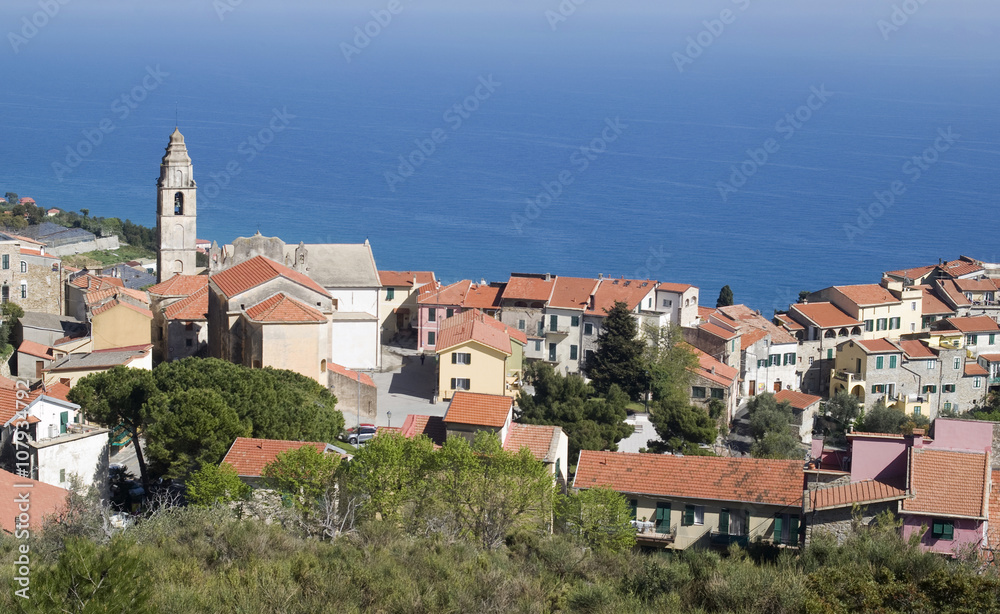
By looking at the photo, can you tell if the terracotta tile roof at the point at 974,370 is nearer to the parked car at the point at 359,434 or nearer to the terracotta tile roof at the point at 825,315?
the terracotta tile roof at the point at 825,315

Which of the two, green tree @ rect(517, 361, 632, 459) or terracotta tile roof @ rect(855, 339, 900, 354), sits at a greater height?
terracotta tile roof @ rect(855, 339, 900, 354)

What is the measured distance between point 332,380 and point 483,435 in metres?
11.9

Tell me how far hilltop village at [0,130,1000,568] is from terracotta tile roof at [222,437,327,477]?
0.15 ft

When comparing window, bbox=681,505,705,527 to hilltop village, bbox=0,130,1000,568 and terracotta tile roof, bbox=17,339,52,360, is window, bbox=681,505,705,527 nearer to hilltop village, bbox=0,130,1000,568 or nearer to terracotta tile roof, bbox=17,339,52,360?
hilltop village, bbox=0,130,1000,568

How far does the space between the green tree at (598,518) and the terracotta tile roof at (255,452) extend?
14.6 ft

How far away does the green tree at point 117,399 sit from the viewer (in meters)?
24.3

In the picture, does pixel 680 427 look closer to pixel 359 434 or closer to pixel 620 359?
pixel 620 359

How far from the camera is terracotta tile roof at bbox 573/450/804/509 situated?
68.2 ft

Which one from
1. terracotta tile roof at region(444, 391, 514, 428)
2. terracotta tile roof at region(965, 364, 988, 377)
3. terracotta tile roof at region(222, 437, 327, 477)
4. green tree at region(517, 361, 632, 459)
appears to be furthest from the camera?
terracotta tile roof at region(965, 364, 988, 377)

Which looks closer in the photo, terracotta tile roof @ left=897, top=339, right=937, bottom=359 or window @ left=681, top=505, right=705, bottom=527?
window @ left=681, top=505, right=705, bottom=527

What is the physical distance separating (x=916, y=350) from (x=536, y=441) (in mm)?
25834

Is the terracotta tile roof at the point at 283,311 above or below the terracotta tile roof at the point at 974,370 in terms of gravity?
above

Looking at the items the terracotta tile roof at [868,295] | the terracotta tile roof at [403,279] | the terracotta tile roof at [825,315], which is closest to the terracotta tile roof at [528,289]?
the terracotta tile roof at [403,279]

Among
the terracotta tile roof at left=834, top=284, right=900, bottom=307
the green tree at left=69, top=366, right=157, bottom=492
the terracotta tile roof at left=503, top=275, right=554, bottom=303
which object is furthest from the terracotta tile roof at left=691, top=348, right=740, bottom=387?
the green tree at left=69, top=366, right=157, bottom=492
